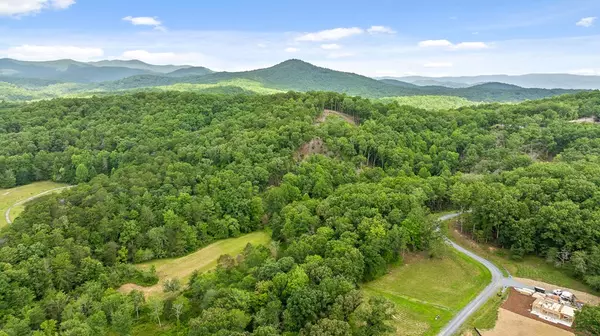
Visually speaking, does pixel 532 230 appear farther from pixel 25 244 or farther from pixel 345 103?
pixel 25 244

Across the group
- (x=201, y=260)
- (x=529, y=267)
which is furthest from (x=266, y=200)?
(x=529, y=267)

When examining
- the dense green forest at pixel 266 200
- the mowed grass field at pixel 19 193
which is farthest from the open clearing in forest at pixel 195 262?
the mowed grass field at pixel 19 193

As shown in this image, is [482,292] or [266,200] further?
[266,200]

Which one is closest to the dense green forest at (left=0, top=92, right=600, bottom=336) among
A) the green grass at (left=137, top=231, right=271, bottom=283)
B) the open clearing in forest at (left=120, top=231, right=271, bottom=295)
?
the open clearing in forest at (left=120, top=231, right=271, bottom=295)

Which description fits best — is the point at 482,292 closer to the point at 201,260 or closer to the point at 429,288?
the point at 429,288

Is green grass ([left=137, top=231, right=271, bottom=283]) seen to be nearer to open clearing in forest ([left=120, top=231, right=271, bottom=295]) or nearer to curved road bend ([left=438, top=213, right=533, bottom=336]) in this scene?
Answer: open clearing in forest ([left=120, top=231, right=271, bottom=295])

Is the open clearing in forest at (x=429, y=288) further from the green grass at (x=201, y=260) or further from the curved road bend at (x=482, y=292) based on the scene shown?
the green grass at (x=201, y=260)
